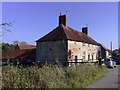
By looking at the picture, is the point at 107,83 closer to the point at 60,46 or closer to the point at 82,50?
the point at 60,46

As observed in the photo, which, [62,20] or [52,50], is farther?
[62,20]

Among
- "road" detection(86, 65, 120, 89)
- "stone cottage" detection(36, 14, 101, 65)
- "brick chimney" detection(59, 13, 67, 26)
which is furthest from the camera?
"brick chimney" detection(59, 13, 67, 26)

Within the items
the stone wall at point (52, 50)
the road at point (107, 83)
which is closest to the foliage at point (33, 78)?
the road at point (107, 83)

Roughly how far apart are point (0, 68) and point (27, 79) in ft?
4.56

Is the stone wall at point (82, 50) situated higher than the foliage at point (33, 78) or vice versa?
the stone wall at point (82, 50)

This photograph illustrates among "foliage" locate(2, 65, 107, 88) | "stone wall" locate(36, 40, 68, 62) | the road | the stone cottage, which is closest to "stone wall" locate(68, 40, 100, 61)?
the stone cottage

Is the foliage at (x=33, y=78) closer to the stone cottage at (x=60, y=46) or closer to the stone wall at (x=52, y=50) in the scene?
the stone cottage at (x=60, y=46)

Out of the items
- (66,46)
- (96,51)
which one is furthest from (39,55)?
(96,51)

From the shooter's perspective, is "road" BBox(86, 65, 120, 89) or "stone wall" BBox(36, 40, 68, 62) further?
"stone wall" BBox(36, 40, 68, 62)

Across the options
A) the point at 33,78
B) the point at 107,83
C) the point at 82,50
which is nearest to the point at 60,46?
the point at 82,50

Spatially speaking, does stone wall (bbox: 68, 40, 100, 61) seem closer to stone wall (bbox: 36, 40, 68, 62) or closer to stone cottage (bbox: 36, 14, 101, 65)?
stone cottage (bbox: 36, 14, 101, 65)

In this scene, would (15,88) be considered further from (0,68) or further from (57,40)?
(57,40)

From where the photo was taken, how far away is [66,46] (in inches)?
1841

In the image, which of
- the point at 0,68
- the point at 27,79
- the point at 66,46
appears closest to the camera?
the point at 0,68
